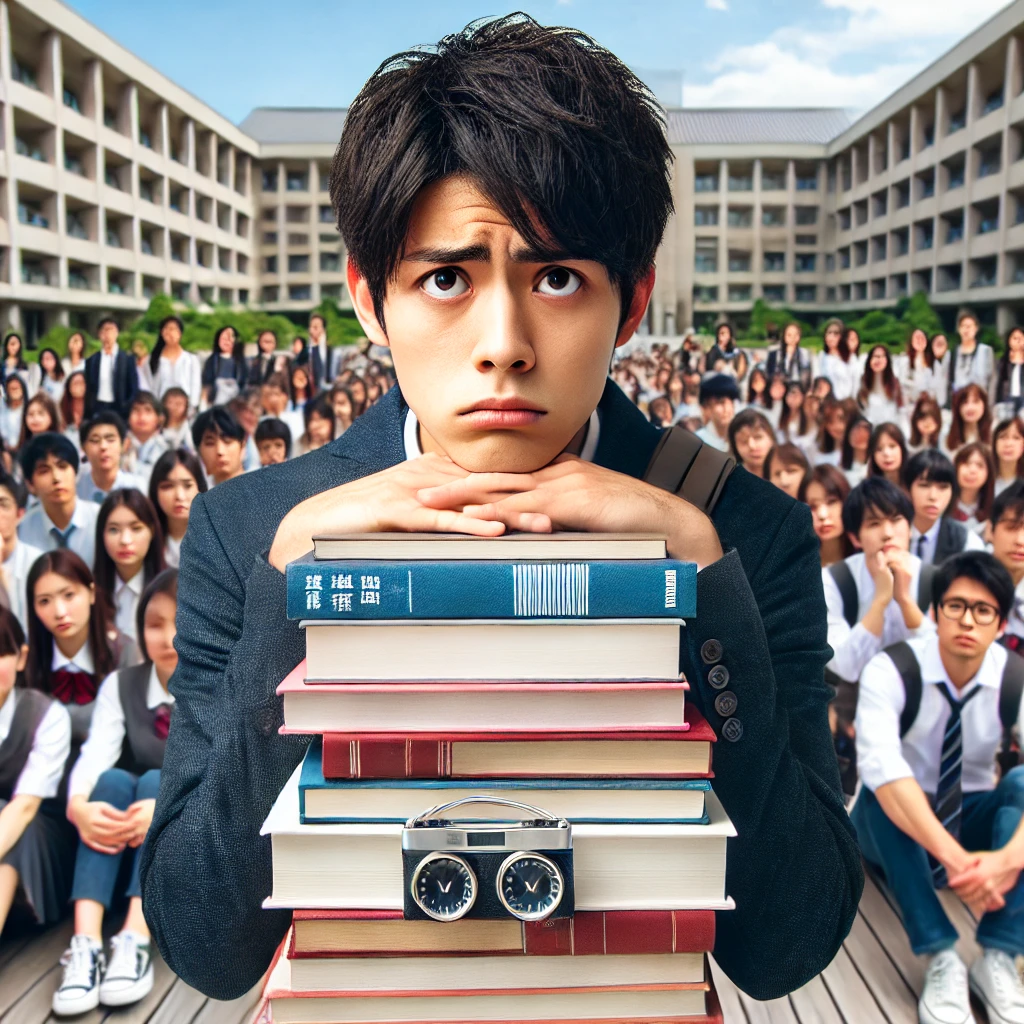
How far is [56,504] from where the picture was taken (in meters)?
4.04

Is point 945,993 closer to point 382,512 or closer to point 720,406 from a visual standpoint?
point 720,406

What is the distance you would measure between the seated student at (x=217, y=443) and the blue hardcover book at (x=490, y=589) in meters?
3.56

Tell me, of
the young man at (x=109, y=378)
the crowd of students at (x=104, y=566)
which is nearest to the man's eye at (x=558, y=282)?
the crowd of students at (x=104, y=566)

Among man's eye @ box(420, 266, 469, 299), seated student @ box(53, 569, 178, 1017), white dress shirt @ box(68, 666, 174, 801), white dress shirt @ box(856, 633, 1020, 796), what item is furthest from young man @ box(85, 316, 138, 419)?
man's eye @ box(420, 266, 469, 299)

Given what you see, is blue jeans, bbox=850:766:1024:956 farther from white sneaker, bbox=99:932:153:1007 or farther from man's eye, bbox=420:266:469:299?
man's eye, bbox=420:266:469:299

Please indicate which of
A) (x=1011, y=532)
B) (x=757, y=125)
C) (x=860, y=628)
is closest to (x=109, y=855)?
(x=860, y=628)

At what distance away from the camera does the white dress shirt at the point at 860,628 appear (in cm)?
380

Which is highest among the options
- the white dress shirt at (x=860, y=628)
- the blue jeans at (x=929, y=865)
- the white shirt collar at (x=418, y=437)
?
the white shirt collar at (x=418, y=437)

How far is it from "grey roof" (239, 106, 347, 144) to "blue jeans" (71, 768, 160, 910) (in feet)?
7.94

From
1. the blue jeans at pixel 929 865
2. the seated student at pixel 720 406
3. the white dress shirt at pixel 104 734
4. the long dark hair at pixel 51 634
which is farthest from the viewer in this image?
the seated student at pixel 720 406

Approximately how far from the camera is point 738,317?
175 inches

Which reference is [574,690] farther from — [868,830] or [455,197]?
[868,830]

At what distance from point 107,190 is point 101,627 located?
6.04 feet

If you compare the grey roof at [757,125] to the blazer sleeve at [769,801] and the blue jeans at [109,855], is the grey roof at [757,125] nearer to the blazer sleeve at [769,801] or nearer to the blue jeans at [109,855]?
the blue jeans at [109,855]
